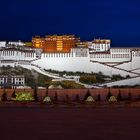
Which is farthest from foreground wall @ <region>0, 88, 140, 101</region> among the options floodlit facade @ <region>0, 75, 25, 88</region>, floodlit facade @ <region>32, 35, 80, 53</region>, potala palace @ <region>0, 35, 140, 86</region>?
floodlit facade @ <region>32, 35, 80, 53</region>

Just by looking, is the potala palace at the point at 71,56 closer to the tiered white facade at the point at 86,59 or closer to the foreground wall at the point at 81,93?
the tiered white facade at the point at 86,59

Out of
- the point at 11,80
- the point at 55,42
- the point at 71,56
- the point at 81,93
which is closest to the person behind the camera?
the point at 81,93

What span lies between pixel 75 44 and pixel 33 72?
219 centimetres

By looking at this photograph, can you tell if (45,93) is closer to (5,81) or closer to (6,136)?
(5,81)

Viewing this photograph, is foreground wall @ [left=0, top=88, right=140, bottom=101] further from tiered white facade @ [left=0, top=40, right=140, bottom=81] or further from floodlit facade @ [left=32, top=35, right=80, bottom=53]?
floodlit facade @ [left=32, top=35, right=80, bottom=53]

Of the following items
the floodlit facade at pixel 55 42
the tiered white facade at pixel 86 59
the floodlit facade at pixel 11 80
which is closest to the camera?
the floodlit facade at pixel 11 80

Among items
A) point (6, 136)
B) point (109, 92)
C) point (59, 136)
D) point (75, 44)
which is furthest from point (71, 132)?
point (75, 44)

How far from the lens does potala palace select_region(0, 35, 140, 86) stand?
57.4ft

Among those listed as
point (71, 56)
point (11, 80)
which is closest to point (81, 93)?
point (11, 80)

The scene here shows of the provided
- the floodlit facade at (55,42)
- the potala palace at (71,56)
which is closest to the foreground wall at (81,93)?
the potala palace at (71,56)

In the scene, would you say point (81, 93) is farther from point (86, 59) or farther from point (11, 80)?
point (86, 59)

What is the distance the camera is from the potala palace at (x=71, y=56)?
57.4ft

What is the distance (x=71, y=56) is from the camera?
18.0m

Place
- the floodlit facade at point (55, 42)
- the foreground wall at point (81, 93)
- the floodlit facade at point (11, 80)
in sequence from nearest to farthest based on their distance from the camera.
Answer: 1. the foreground wall at point (81, 93)
2. the floodlit facade at point (11, 80)
3. the floodlit facade at point (55, 42)
